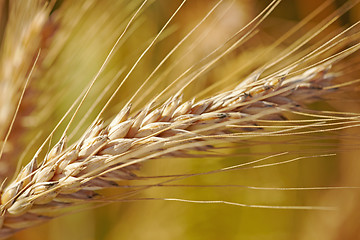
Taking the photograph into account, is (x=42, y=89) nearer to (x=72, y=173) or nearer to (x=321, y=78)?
(x=72, y=173)

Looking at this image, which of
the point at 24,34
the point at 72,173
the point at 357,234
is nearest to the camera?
the point at 72,173

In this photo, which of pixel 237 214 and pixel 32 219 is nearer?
pixel 32 219

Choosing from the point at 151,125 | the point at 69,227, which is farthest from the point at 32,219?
the point at 69,227

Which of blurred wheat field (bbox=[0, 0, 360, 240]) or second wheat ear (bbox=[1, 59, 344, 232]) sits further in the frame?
blurred wheat field (bbox=[0, 0, 360, 240])

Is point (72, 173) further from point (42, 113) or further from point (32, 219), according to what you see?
point (42, 113)

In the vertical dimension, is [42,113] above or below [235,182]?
above

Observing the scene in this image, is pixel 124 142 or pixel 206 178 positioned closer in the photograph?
pixel 124 142

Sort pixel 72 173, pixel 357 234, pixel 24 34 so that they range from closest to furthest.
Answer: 1. pixel 72 173
2. pixel 24 34
3. pixel 357 234

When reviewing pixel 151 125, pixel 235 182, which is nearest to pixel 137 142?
pixel 151 125

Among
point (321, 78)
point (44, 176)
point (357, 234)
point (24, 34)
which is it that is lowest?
point (357, 234)

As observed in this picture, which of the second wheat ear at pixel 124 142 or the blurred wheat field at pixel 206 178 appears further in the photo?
the blurred wheat field at pixel 206 178
